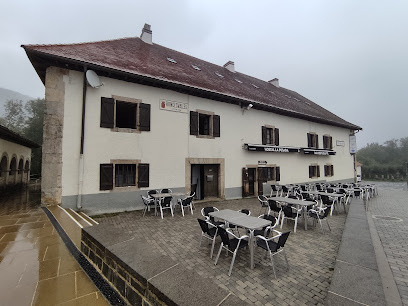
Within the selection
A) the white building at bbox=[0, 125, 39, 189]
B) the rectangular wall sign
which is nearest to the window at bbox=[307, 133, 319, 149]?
→ the rectangular wall sign

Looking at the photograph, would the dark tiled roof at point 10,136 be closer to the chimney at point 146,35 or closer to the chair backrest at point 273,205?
the chimney at point 146,35

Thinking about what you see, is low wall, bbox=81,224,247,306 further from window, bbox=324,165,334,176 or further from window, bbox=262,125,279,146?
window, bbox=324,165,334,176

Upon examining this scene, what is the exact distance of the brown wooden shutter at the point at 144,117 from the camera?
8531 mm

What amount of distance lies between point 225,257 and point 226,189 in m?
6.89

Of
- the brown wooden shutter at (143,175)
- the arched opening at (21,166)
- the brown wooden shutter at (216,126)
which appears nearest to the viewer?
the brown wooden shutter at (143,175)

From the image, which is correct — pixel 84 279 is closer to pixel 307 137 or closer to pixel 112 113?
pixel 112 113

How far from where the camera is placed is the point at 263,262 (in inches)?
155

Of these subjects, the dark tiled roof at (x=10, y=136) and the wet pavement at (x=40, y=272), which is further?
the dark tiled roof at (x=10, y=136)

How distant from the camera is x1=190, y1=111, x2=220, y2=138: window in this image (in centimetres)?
997

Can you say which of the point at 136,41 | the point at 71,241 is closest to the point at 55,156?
the point at 71,241

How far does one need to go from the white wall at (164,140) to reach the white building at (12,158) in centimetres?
366

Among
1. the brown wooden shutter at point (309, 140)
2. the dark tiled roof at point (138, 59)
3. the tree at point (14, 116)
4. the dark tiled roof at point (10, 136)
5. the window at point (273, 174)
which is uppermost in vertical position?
the tree at point (14, 116)

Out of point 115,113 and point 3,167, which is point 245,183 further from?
point 3,167

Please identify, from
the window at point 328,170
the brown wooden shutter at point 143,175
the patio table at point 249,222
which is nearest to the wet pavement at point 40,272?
the patio table at point 249,222
